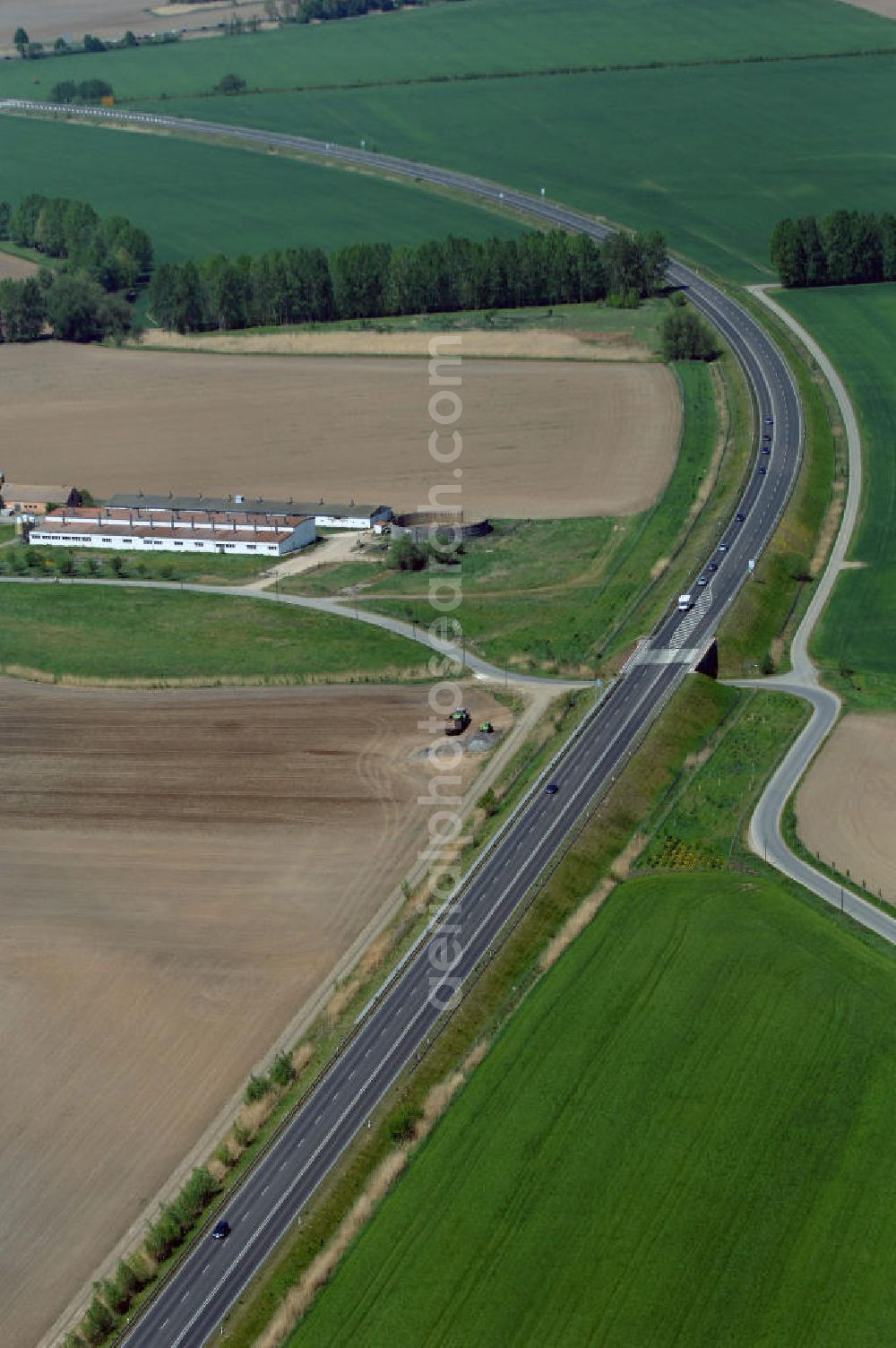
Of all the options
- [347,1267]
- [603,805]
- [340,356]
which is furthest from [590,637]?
[340,356]

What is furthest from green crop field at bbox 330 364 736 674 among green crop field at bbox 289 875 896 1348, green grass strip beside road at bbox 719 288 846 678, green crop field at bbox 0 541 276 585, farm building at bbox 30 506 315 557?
green crop field at bbox 289 875 896 1348

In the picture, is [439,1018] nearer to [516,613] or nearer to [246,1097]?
[246,1097]

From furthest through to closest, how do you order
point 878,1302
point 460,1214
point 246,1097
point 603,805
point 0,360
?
point 0,360 → point 603,805 → point 246,1097 → point 460,1214 → point 878,1302

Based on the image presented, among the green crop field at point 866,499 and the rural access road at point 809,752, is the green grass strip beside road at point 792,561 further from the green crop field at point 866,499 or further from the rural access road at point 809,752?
the green crop field at point 866,499

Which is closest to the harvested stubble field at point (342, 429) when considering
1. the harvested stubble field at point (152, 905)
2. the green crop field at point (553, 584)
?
the green crop field at point (553, 584)

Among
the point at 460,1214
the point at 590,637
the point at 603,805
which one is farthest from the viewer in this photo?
the point at 590,637

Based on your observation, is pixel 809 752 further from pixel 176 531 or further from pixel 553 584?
pixel 176 531

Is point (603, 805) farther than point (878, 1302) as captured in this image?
Yes
